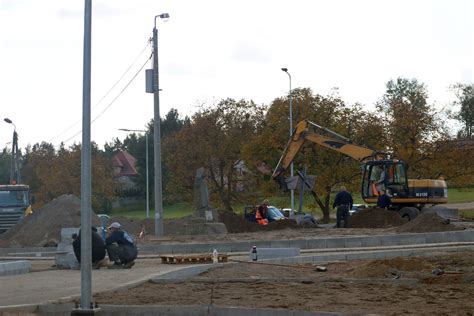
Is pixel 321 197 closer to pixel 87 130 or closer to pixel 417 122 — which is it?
pixel 417 122

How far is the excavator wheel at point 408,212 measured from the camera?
42250 mm

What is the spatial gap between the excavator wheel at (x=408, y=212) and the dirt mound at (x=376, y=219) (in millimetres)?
1556

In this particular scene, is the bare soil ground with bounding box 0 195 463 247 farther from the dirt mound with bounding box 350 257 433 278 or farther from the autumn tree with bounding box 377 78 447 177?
the autumn tree with bounding box 377 78 447 177

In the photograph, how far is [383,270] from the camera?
1902cm

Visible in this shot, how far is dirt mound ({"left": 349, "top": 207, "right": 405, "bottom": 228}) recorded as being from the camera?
133ft


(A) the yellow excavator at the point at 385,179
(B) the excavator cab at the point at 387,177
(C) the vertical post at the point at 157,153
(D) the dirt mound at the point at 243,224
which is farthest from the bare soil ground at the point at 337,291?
(A) the yellow excavator at the point at 385,179

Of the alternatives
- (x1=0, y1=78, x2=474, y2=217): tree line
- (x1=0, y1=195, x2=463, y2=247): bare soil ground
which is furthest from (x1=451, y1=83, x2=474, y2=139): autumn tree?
(x1=0, y1=195, x2=463, y2=247): bare soil ground

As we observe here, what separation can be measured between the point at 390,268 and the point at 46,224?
27141mm

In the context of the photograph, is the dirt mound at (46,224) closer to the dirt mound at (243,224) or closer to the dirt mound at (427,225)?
the dirt mound at (243,224)

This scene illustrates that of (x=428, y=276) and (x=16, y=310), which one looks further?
(x=428, y=276)

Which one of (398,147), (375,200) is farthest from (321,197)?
(375,200)

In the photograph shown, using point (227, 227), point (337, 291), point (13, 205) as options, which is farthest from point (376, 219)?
point (337, 291)

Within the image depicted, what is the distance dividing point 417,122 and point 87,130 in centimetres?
4930

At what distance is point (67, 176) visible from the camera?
82062mm
